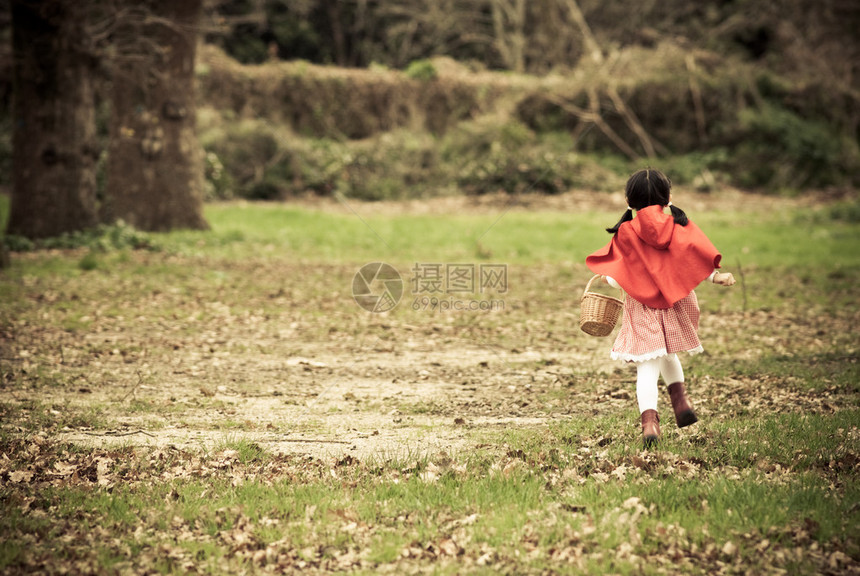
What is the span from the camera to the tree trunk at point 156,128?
14875 millimetres

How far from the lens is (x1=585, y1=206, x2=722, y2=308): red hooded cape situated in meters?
5.04

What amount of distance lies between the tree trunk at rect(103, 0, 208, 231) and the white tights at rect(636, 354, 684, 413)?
11.8m

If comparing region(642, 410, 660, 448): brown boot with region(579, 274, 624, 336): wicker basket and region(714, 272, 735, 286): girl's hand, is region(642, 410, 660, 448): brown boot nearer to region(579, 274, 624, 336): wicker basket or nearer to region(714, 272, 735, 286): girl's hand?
region(579, 274, 624, 336): wicker basket

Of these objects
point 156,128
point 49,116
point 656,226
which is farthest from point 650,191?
point 156,128

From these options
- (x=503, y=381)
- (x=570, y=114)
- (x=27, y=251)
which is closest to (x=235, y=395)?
(x=503, y=381)

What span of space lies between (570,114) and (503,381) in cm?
1955

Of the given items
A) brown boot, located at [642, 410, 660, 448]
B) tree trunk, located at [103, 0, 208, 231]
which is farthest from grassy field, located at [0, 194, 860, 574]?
tree trunk, located at [103, 0, 208, 231]

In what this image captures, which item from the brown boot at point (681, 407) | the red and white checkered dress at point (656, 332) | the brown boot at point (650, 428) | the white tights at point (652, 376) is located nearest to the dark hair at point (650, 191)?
the red and white checkered dress at point (656, 332)

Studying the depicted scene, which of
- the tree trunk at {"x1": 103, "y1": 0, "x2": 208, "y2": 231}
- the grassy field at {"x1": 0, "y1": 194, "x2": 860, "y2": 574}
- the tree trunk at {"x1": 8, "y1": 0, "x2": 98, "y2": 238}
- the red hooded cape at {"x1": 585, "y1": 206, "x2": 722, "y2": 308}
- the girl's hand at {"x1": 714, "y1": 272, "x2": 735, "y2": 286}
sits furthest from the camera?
the tree trunk at {"x1": 103, "y1": 0, "x2": 208, "y2": 231}

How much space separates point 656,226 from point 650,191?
0.21m

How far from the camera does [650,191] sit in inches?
200

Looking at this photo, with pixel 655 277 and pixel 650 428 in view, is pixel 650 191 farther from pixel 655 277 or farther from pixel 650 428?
pixel 650 428

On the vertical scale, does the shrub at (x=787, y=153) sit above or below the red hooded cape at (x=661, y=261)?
above

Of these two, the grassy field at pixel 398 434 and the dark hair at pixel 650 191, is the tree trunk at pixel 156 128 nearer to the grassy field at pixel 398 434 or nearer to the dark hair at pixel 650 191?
the grassy field at pixel 398 434
